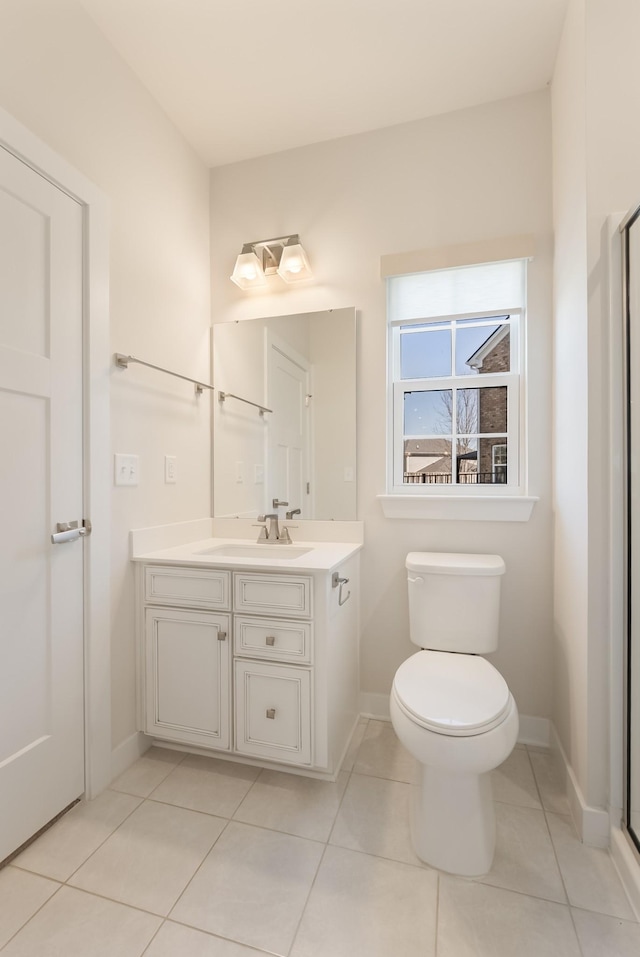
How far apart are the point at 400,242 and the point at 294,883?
2330 millimetres

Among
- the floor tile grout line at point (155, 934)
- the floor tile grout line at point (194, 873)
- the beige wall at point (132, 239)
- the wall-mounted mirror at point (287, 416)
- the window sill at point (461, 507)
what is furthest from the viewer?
the wall-mounted mirror at point (287, 416)

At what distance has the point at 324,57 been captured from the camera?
5.62 ft

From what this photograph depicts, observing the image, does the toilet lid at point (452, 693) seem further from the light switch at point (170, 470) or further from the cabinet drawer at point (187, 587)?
the light switch at point (170, 470)

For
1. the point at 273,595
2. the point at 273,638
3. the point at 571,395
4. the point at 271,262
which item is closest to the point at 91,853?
the point at 273,638

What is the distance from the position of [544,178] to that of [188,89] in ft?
4.94

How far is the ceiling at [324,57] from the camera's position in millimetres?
1541

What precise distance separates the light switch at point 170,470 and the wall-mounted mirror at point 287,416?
0.31 m

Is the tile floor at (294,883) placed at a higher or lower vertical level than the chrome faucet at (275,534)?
lower

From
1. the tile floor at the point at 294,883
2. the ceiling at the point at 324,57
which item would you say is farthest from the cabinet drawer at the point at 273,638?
the ceiling at the point at 324,57

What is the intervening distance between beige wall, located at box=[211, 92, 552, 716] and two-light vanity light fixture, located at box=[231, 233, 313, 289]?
6 cm

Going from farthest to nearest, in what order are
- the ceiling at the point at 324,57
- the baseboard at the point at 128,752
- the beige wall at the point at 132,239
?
the baseboard at the point at 128,752
the ceiling at the point at 324,57
the beige wall at the point at 132,239

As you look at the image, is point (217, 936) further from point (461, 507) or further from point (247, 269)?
point (247, 269)

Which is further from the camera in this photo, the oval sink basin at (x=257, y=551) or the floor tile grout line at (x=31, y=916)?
the oval sink basin at (x=257, y=551)

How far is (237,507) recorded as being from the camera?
223 cm
